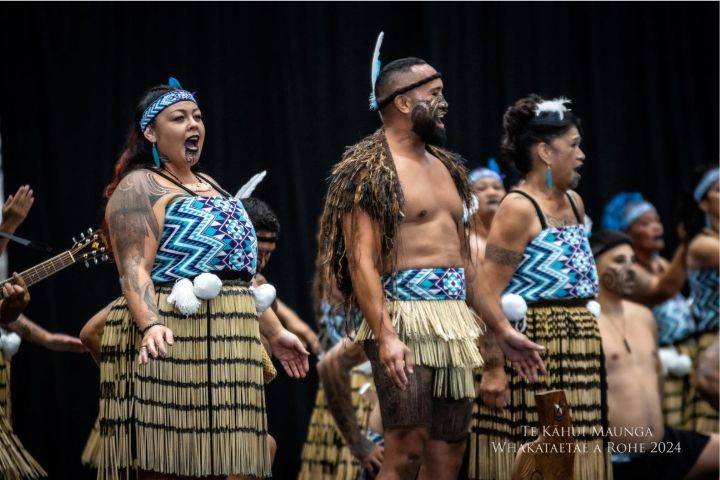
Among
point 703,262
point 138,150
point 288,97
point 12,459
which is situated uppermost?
point 288,97

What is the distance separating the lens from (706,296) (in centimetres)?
646

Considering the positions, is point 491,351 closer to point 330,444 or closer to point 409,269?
point 409,269

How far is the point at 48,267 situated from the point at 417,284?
5.62 feet

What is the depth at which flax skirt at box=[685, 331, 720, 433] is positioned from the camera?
6527mm

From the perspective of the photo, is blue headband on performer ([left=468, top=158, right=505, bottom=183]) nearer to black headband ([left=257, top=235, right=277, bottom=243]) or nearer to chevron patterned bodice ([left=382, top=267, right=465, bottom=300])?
black headband ([left=257, top=235, right=277, bottom=243])

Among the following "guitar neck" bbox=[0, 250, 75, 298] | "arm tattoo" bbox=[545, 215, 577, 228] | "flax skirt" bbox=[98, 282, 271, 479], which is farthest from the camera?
"arm tattoo" bbox=[545, 215, 577, 228]

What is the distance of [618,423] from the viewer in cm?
560

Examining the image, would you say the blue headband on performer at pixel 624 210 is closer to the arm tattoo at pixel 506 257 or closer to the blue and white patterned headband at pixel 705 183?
the blue and white patterned headband at pixel 705 183

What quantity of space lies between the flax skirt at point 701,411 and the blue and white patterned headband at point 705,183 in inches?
31.0

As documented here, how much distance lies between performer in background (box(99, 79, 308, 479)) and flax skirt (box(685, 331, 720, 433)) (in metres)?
3.37

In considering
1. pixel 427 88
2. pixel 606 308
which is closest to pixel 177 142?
pixel 427 88

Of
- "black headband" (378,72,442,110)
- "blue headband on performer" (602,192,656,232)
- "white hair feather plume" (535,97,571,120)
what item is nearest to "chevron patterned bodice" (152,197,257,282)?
"black headband" (378,72,442,110)

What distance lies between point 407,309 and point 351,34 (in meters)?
3.30

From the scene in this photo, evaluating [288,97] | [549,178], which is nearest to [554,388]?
[549,178]
